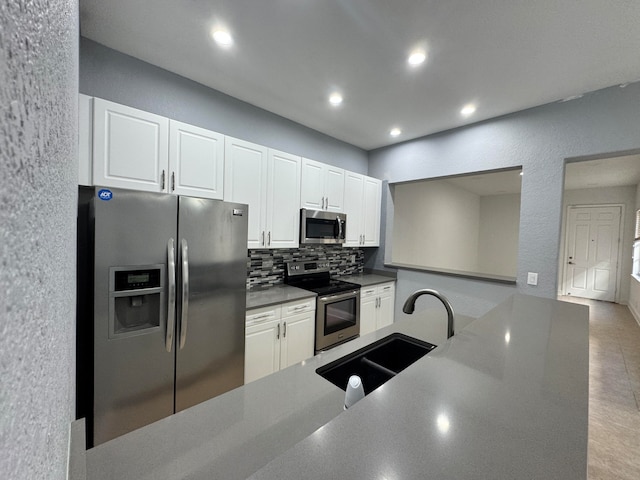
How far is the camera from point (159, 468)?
2.38 feet

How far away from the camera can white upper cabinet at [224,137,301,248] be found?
2.32 meters

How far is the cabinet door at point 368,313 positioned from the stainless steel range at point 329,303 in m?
0.09

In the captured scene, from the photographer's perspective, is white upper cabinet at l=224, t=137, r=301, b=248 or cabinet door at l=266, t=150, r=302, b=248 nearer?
white upper cabinet at l=224, t=137, r=301, b=248

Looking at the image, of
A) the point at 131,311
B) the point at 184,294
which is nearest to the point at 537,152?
the point at 184,294

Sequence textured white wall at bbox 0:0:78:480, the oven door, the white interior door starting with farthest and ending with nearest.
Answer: the white interior door
the oven door
textured white wall at bbox 0:0:78:480

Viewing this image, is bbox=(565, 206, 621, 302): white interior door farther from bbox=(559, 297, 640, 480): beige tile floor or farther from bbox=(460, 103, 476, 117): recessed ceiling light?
bbox=(460, 103, 476, 117): recessed ceiling light

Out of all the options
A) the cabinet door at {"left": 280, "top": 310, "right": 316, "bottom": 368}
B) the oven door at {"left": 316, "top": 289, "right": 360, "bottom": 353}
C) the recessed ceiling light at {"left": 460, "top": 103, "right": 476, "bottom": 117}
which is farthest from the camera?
the oven door at {"left": 316, "top": 289, "right": 360, "bottom": 353}

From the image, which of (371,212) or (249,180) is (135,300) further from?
(371,212)

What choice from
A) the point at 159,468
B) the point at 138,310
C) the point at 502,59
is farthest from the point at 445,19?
the point at 138,310

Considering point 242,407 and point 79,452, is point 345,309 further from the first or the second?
point 79,452

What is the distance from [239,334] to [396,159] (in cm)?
294

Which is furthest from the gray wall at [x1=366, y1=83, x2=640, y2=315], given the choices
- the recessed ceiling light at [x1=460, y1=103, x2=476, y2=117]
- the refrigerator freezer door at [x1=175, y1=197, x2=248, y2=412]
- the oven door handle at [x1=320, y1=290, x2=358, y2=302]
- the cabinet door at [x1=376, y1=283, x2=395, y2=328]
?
the refrigerator freezer door at [x1=175, y1=197, x2=248, y2=412]

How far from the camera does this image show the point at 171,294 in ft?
5.41

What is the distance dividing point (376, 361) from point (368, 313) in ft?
5.76
